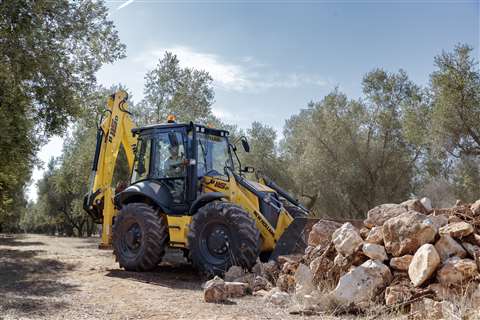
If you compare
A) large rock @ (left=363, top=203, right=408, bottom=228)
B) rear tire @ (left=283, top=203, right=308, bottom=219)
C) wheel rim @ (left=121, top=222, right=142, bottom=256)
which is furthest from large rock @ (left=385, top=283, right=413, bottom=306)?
wheel rim @ (left=121, top=222, right=142, bottom=256)

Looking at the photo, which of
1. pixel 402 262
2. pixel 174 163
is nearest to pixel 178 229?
pixel 174 163

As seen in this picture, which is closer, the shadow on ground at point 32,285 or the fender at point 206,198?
the shadow on ground at point 32,285

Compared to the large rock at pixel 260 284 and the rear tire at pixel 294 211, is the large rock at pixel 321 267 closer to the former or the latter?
the large rock at pixel 260 284

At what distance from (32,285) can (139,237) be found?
2387 mm

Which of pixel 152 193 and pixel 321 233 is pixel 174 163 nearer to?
pixel 152 193

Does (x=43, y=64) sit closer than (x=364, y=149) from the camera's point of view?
Yes

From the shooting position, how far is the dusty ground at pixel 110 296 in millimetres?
5699

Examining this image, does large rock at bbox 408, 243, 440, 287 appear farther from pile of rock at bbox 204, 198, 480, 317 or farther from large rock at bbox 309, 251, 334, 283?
large rock at bbox 309, 251, 334, 283

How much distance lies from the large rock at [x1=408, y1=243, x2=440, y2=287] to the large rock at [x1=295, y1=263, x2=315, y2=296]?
1.34 meters

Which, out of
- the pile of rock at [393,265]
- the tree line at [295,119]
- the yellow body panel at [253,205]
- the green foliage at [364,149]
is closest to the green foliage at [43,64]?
the tree line at [295,119]

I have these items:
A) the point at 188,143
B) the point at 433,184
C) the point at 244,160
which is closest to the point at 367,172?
the point at 433,184

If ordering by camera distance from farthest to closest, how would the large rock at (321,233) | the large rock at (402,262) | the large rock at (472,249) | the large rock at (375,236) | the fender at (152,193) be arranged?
the fender at (152,193)
the large rock at (321,233)
the large rock at (375,236)
the large rock at (402,262)
the large rock at (472,249)

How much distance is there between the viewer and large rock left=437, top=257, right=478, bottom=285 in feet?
17.3

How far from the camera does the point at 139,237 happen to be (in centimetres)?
984
